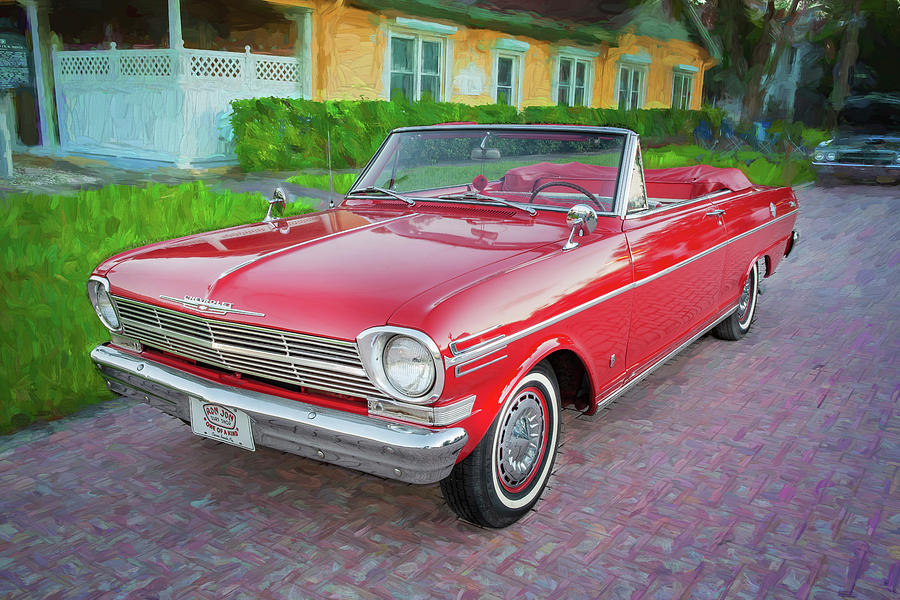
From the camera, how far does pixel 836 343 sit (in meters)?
5.66

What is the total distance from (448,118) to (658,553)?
14.4 metres

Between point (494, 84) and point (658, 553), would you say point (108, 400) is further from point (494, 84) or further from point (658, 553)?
point (494, 84)

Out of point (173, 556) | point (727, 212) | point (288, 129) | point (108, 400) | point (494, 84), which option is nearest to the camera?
point (173, 556)

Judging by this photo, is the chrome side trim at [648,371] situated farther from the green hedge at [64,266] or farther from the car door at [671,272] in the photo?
the green hedge at [64,266]

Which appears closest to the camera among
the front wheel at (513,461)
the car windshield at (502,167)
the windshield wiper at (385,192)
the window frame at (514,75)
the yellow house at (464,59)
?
the front wheel at (513,461)

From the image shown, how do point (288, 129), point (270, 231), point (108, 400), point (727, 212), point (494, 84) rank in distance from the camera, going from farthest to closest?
point (494, 84) → point (288, 129) → point (727, 212) → point (108, 400) → point (270, 231)

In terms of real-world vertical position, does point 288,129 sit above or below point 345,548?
above

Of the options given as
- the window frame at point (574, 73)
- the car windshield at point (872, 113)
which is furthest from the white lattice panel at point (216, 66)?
the car windshield at point (872, 113)

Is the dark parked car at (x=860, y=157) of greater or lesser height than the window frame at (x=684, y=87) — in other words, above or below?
below

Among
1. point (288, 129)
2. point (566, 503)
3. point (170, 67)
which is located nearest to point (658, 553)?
point (566, 503)

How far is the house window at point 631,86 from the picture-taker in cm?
2772

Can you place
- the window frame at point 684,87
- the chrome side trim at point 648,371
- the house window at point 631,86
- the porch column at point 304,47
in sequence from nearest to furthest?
the chrome side trim at point 648,371, the porch column at point 304,47, the house window at point 631,86, the window frame at point 684,87

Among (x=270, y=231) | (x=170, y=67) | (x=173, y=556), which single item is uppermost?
(x=170, y=67)

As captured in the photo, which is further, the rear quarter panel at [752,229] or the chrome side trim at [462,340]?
the rear quarter panel at [752,229]
